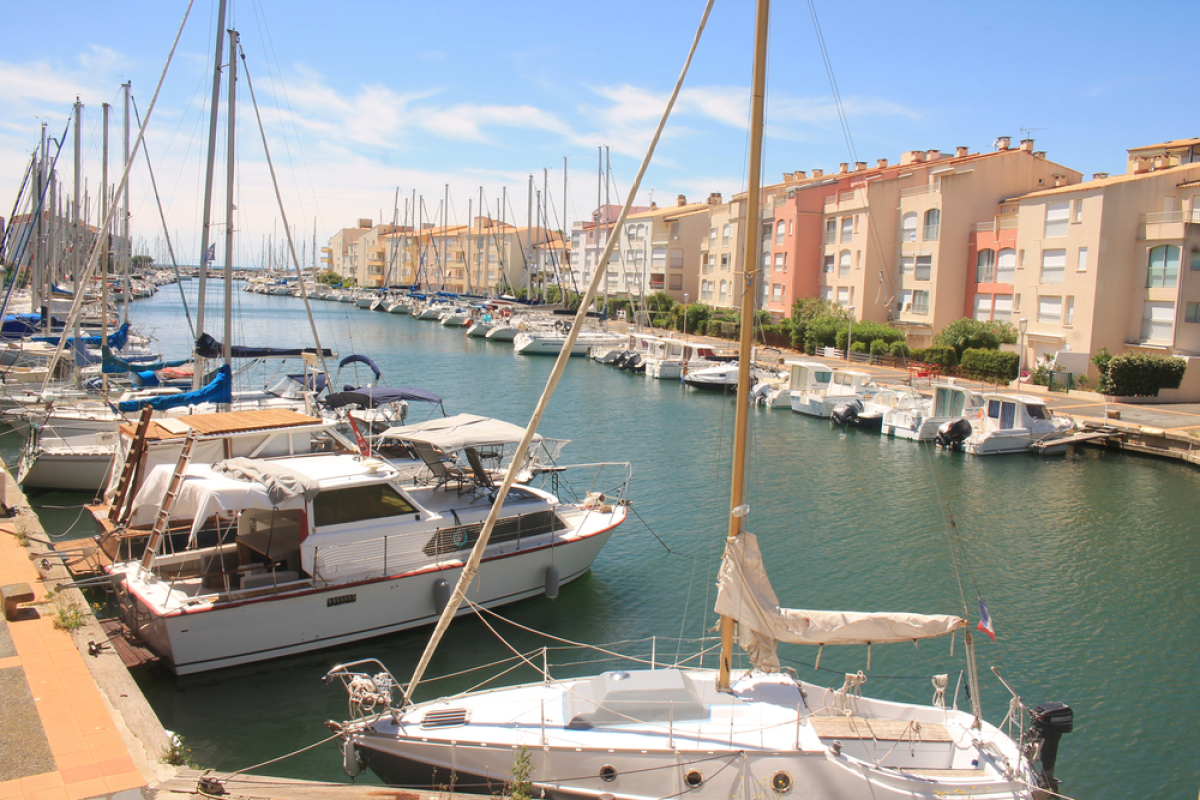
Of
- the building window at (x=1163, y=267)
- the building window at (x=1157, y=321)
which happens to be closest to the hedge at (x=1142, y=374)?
the building window at (x=1157, y=321)

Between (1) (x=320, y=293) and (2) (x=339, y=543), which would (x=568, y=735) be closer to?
(2) (x=339, y=543)

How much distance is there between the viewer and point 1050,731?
9547 mm

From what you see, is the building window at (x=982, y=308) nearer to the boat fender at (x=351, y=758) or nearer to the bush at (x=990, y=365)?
the bush at (x=990, y=365)

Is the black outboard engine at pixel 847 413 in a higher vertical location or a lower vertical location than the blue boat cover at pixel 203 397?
lower

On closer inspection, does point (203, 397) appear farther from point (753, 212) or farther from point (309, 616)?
point (753, 212)

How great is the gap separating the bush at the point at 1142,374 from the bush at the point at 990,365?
5.04m

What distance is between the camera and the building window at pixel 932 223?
55.5 metres

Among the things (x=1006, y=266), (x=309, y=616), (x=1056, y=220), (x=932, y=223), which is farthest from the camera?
(x=932, y=223)

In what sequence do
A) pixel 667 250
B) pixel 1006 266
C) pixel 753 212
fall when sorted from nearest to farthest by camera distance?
pixel 753 212 < pixel 1006 266 < pixel 667 250

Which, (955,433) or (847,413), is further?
(847,413)

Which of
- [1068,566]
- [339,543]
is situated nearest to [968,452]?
[1068,566]

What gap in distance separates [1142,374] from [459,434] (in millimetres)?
37630

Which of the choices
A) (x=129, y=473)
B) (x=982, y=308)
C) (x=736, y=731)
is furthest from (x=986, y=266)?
(x=129, y=473)

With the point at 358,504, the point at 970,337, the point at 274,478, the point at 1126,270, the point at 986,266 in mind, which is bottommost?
the point at 358,504
